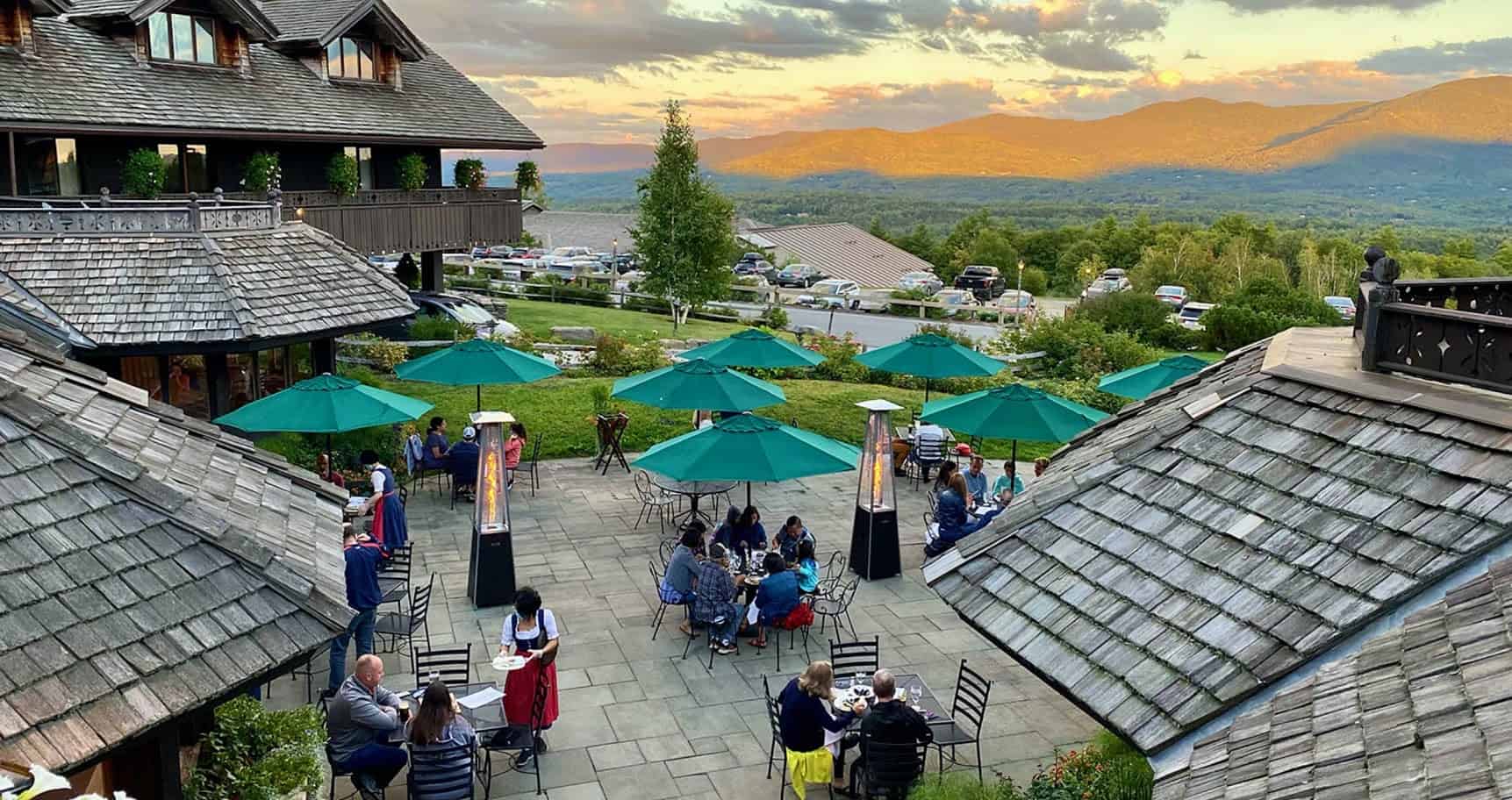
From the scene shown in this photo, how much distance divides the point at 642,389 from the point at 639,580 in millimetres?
3678

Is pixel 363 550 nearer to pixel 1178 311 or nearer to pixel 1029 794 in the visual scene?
pixel 1029 794

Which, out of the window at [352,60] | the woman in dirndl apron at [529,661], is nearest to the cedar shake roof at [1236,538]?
the woman in dirndl apron at [529,661]

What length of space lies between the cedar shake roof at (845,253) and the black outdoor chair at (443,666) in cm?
7043

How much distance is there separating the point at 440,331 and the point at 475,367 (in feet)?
40.0

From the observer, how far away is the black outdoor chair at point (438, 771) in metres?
8.95

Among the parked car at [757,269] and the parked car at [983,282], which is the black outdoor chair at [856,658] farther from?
the parked car at [757,269]

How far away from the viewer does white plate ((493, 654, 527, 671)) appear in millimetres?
10156

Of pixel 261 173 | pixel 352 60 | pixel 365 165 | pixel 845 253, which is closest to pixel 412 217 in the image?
pixel 365 165

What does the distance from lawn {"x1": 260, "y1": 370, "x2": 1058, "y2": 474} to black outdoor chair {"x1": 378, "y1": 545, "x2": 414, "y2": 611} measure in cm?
652

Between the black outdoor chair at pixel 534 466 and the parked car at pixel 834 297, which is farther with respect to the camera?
the parked car at pixel 834 297

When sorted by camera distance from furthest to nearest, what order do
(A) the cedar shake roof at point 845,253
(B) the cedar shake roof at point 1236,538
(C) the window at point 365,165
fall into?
(A) the cedar shake roof at point 845,253, (C) the window at point 365,165, (B) the cedar shake roof at point 1236,538

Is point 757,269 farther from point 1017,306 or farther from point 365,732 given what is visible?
point 365,732

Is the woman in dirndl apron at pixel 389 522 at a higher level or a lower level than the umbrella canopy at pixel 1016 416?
lower

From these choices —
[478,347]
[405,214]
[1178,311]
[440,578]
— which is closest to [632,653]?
[440,578]
